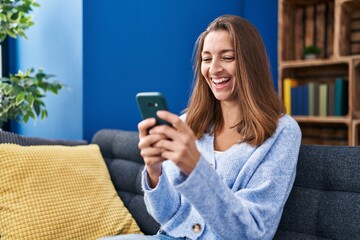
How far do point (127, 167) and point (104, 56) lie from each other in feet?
2.32

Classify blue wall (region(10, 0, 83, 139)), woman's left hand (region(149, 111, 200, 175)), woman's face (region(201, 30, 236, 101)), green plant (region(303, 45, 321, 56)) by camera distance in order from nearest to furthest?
woman's left hand (region(149, 111, 200, 175)) → woman's face (region(201, 30, 236, 101)) → blue wall (region(10, 0, 83, 139)) → green plant (region(303, 45, 321, 56))

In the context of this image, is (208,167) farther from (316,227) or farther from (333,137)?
(333,137)

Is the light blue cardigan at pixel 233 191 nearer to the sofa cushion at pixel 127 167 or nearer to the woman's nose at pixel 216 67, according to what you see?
the woman's nose at pixel 216 67

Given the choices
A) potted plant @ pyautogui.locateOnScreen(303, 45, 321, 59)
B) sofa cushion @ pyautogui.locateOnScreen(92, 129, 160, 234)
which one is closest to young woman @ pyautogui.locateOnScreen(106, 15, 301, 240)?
sofa cushion @ pyautogui.locateOnScreen(92, 129, 160, 234)

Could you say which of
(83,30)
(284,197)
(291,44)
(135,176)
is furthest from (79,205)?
(291,44)

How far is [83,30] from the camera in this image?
2.00 meters

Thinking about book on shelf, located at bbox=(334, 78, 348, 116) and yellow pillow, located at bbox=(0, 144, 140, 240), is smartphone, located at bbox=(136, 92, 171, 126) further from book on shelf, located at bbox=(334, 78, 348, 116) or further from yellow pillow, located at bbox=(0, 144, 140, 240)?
book on shelf, located at bbox=(334, 78, 348, 116)

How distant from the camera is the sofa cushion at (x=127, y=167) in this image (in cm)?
159

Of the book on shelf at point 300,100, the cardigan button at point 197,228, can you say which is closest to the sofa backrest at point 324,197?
the cardigan button at point 197,228

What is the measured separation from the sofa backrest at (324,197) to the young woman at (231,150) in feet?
0.47

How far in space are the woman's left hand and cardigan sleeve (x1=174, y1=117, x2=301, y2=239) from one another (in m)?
0.02

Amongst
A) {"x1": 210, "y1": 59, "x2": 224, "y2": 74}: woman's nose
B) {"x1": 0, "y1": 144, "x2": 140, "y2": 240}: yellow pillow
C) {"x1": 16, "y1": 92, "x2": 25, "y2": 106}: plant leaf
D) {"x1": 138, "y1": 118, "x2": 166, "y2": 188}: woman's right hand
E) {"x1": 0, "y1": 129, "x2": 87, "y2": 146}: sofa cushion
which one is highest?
{"x1": 210, "y1": 59, "x2": 224, "y2": 74}: woman's nose

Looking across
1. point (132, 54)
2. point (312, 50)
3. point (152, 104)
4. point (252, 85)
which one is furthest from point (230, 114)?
point (312, 50)

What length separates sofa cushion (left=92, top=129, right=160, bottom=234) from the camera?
1.59 meters
